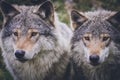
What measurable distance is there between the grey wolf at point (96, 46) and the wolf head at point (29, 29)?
1.60ft

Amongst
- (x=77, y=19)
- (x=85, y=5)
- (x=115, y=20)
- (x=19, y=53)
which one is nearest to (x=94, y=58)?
(x=115, y=20)

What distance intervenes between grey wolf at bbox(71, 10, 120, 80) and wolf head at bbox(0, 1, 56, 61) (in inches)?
19.2

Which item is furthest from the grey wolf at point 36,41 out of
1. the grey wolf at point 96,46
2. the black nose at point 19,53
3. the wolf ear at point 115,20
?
the wolf ear at point 115,20

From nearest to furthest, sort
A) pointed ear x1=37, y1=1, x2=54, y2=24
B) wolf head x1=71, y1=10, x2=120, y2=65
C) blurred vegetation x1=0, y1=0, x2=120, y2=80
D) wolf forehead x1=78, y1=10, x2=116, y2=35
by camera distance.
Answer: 1. wolf head x1=71, y1=10, x2=120, y2=65
2. wolf forehead x1=78, y1=10, x2=116, y2=35
3. pointed ear x1=37, y1=1, x2=54, y2=24
4. blurred vegetation x1=0, y1=0, x2=120, y2=80

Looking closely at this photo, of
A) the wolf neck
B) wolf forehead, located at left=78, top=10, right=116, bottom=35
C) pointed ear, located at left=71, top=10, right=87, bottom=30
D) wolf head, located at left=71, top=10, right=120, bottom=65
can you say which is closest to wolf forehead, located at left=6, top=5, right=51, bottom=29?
pointed ear, located at left=71, top=10, right=87, bottom=30

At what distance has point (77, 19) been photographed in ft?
30.7

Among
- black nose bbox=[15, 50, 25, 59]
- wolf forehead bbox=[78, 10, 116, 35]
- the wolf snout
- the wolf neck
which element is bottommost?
the wolf neck

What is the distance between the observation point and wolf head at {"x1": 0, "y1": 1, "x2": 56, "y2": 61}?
9.00 meters

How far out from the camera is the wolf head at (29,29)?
29.5ft

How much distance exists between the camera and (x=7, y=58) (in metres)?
9.52

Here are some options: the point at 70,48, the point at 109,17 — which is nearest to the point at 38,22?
the point at 70,48

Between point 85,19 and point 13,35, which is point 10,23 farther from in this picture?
point 85,19

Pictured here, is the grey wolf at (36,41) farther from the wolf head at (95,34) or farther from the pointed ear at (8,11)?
the wolf head at (95,34)

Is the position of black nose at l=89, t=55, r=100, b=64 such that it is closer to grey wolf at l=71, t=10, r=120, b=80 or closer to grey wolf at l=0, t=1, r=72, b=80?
grey wolf at l=71, t=10, r=120, b=80
